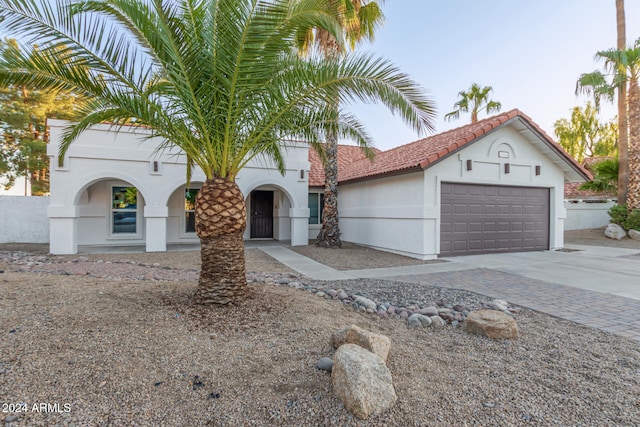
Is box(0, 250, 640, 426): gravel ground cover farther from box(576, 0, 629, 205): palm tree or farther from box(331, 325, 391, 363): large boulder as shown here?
box(576, 0, 629, 205): palm tree

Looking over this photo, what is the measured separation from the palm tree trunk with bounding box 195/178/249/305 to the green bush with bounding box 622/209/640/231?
61.9 feet

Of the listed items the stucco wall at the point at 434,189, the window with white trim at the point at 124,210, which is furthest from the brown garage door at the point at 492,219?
the window with white trim at the point at 124,210

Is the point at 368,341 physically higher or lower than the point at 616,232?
lower

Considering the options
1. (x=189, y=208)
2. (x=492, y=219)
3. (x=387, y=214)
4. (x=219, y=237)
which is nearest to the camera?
(x=219, y=237)

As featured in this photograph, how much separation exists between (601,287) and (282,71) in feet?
23.6

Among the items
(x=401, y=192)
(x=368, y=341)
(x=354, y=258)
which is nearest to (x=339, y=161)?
(x=401, y=192)

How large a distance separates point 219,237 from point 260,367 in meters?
1.91

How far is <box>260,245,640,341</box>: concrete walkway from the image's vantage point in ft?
16.2

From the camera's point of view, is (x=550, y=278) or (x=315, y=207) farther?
(x=315, y=207)

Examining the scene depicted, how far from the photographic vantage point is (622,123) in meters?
15.8

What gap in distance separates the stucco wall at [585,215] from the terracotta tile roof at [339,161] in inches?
465

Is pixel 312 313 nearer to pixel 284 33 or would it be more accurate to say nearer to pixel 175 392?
pixel 175 392

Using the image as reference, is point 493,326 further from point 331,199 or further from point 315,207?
point 315,207

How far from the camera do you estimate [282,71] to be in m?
4.57
